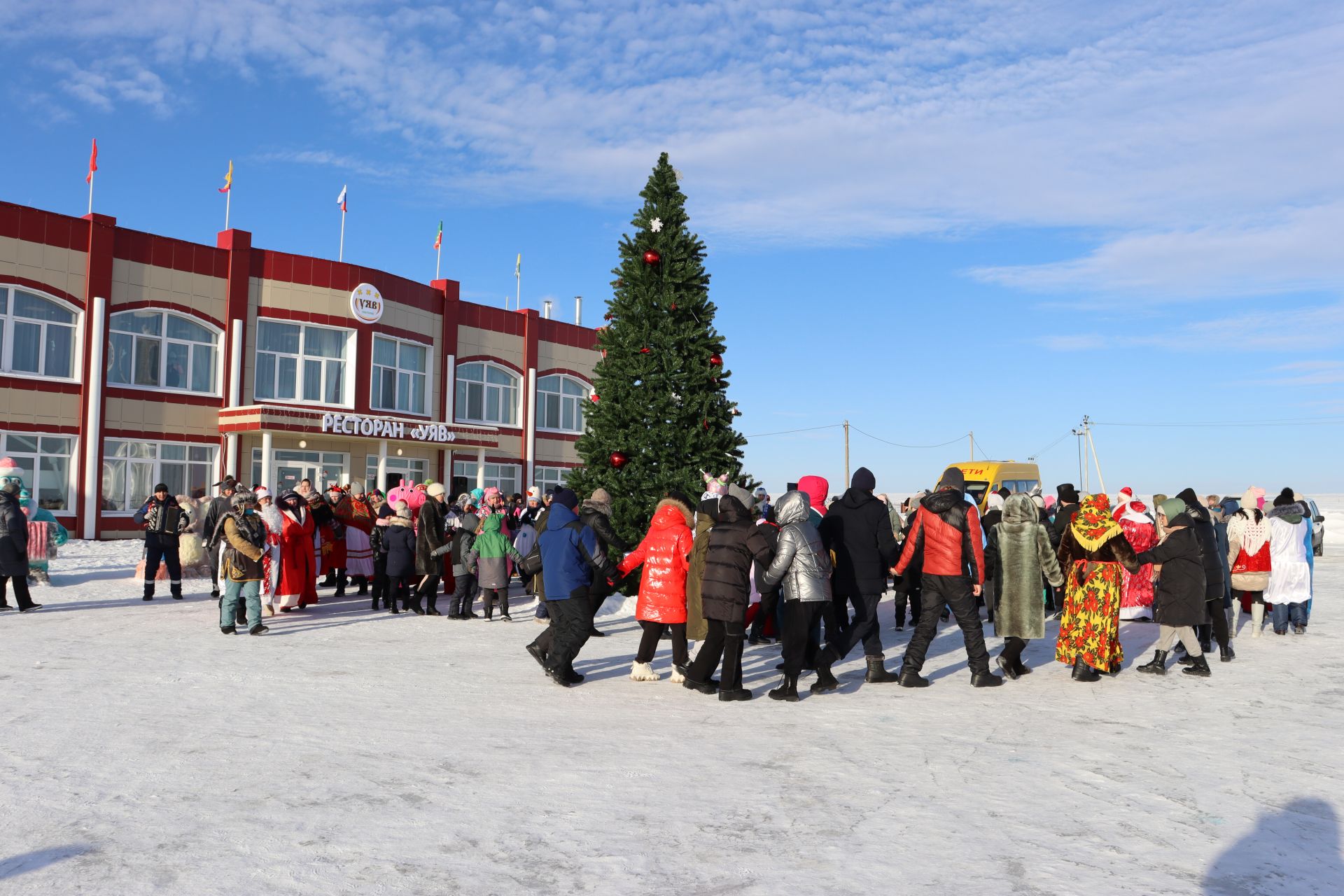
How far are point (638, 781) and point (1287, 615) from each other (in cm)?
1030

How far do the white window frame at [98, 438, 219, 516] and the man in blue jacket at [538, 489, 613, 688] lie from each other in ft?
72.1

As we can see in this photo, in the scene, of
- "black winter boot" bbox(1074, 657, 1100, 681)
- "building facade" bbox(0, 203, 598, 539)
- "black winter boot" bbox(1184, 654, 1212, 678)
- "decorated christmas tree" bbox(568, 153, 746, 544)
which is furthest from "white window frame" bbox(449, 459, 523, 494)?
"black winter boot" bbox(1184, 654, 1212, 678)

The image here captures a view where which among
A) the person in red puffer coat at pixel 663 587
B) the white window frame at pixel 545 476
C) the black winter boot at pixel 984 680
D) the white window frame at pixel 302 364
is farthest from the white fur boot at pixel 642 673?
the white window frame at pixel 545 476

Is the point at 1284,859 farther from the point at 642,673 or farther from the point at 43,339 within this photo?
the point at 43,339

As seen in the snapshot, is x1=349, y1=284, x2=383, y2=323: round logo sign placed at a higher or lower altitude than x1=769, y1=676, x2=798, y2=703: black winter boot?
higher

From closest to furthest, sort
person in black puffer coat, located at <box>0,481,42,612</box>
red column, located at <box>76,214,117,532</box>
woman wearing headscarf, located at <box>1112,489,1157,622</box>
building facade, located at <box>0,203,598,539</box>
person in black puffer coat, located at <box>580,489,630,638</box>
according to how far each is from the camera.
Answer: person in black puffer coat, located at <box>580,489,630,638</box>, person in black puffer coat, located at <box>0,481,42,612</box>, woman wearing headscarf, located at <box>1112,489,1157,622</box>, building facade, located at <box>0,203,598,539</box>, red column, located at <box>76,214,117,532</box>

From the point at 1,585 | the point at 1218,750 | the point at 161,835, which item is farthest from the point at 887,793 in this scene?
the point at 1,585

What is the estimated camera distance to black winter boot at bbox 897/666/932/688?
8586 millimetres

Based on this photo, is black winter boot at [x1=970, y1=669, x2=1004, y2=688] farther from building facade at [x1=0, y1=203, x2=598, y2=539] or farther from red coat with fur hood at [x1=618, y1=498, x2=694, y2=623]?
building facade at [x1=0, y1=203, x2=598, y2=539]

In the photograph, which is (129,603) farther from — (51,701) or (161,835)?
(161,835)

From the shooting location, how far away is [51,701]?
723 centimetres

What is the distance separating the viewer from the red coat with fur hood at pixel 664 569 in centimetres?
858

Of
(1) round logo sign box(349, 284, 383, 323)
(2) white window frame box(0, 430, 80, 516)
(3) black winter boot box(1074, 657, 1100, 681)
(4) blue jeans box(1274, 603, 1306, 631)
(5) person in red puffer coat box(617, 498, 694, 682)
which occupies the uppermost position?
(1) round logo sign box(349, 284, 383, 323)

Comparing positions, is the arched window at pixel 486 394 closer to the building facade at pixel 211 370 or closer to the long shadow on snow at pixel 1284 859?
the building facade at pixel 211 370
